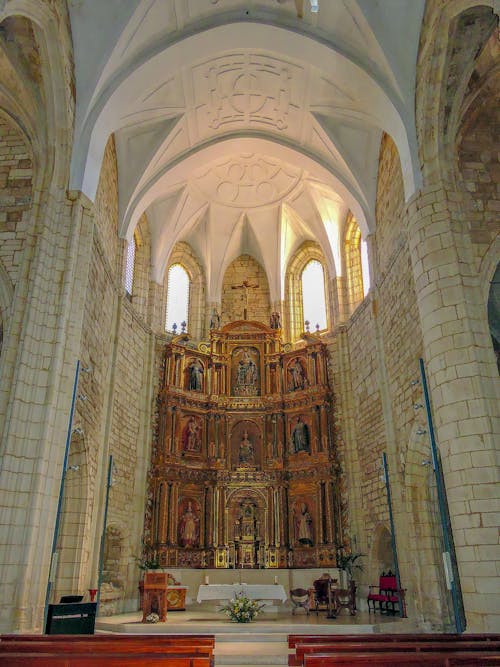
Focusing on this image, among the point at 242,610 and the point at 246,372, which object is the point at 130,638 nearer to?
the point at 242,610

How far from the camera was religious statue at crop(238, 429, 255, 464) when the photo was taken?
61.2 feet

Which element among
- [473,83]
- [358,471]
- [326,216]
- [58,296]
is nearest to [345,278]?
[326,216]

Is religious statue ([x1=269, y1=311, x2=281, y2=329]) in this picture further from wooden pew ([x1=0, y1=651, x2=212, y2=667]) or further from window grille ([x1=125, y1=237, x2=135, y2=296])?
wooden pew ([x1=0, y1=651, x2=212, y2=667])

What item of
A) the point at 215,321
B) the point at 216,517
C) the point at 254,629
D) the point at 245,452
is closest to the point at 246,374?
the point at 215,321

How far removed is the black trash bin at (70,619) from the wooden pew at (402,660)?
5.49m

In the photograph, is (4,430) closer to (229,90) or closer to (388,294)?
(388,294)

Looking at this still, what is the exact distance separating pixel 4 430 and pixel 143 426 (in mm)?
7945

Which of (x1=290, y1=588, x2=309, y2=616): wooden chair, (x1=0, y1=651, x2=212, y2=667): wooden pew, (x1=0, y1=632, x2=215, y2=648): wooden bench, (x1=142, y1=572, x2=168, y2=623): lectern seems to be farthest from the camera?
(x1=290, y1=588, x2=309, y2=616): wooden chair

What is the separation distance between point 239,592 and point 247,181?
44.8ft

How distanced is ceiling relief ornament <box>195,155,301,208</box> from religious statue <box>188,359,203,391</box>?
6.28 meters

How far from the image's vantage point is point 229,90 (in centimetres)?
1655

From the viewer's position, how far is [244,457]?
61.3ft

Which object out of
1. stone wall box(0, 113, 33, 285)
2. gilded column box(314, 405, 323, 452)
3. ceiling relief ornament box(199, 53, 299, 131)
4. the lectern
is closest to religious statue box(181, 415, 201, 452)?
gilded column box(314, 405, 323, 452)

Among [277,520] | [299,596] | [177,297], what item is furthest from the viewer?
[177,297]
